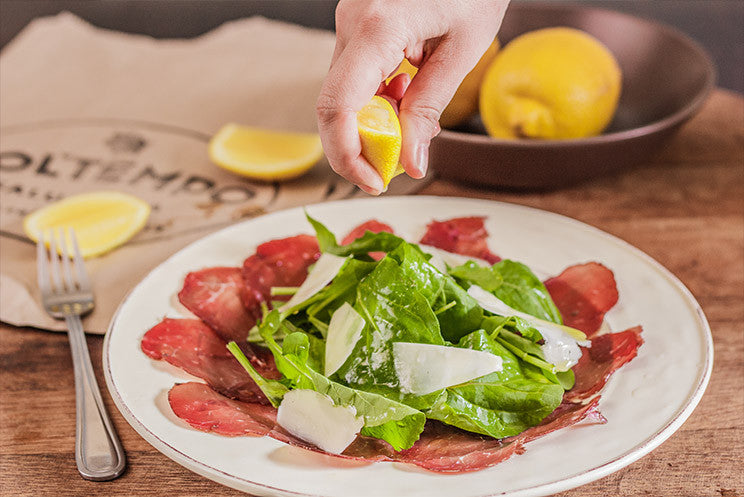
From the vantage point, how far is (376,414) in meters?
0.80

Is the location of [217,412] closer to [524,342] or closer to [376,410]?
[376,410]

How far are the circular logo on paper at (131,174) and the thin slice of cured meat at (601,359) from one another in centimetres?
73

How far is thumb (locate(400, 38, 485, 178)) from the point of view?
86 centimetres

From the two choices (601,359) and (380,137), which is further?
(601,359)

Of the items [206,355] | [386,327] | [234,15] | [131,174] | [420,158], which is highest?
[420,158]

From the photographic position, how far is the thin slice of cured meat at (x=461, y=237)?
3.88 ft

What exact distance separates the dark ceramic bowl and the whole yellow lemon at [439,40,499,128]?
1.7 inches

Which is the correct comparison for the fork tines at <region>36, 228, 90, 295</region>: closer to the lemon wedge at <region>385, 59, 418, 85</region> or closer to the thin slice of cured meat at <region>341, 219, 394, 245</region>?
the thin slice of cured meat at <region>341, 219, 394, 245</region>

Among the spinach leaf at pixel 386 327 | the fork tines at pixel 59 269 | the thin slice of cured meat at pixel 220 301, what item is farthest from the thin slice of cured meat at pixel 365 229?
the fork tines at pixel 59 269

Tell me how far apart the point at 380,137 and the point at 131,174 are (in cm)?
97

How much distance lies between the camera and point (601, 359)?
0.97 metres

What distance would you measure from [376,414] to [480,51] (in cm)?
45

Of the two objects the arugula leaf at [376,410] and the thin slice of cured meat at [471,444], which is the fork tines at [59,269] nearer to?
the arugula leaf at [376,410]

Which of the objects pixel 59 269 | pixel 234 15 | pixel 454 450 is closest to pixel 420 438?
pixel 454 450
